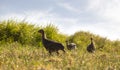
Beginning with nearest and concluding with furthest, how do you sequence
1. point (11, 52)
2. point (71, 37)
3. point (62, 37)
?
1. point (11, 52)
2. point (62, 37)
3. point (71, 37)

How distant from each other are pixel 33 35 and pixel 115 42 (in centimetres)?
686

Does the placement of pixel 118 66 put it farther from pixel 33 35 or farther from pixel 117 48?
pixel 117 48

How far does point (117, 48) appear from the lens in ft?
84.6

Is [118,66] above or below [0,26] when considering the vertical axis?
below

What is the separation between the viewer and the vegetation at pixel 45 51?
37.6 feet

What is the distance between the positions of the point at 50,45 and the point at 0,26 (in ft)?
23.5

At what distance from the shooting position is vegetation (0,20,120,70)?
11.5 metres

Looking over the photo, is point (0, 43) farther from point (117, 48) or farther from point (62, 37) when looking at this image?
point (117, 48)

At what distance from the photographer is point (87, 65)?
449 inches

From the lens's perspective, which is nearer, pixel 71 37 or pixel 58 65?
pixel 58 65

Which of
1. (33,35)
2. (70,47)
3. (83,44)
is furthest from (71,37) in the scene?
(70,47)

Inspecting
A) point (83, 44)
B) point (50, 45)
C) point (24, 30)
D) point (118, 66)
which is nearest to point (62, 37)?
point (83, 44)

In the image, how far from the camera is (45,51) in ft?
54.5

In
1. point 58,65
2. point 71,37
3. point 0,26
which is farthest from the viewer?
point 71,37
